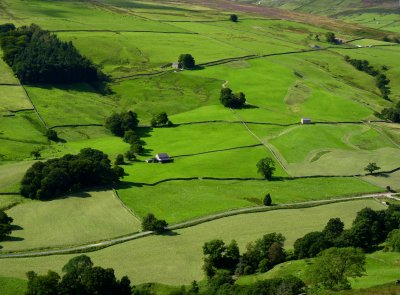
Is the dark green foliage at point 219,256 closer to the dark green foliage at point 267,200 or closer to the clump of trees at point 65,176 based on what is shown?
the dark green foliage at point 267,200

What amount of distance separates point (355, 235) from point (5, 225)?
177 feet

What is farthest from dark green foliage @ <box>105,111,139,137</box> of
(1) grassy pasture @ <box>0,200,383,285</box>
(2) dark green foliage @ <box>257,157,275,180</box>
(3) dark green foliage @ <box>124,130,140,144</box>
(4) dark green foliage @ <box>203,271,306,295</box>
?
(4) dark green foliage @ <box>203,271,306,295</box>

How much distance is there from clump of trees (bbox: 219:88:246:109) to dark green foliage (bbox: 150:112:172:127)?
22680 millimetres

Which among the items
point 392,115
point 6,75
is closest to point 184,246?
point 392,115

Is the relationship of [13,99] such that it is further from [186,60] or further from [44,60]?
[186,60]

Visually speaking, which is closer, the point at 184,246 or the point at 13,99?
the point at 184,246

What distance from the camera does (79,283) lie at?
2680 inches

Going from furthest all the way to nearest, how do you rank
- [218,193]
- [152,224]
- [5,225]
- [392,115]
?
1. [392,115]
2. [218,193]
3. [152,224]
4. [5,225]

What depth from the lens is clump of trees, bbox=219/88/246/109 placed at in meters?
168

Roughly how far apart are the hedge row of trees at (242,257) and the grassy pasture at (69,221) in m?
16.4

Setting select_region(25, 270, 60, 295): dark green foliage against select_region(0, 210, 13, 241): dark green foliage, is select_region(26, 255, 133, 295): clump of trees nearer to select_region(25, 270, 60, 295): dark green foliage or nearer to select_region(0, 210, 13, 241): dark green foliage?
select_region(25, 270, 60, 295): dark green foliage

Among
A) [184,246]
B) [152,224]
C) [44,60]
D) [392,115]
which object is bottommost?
[184,246]

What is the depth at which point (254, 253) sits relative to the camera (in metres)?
80.8

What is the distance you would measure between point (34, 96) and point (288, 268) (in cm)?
10922
